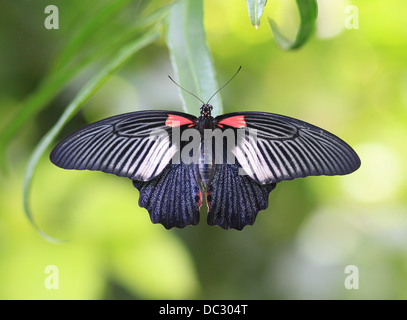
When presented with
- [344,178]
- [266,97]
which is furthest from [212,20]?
[344,178]

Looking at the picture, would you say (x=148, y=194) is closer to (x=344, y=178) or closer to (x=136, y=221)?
(x=136, y=221)

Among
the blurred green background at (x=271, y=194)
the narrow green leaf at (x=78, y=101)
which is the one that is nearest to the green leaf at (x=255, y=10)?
the narrow green leaf at (x=78, y=101)

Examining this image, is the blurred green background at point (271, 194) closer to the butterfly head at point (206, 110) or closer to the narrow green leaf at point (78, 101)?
the narrow green leaf at point (78, 101)

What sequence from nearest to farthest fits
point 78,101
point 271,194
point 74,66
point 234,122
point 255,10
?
point 255,10 < point 234,122 < point 78,101 < point 74,66 < point 271,194

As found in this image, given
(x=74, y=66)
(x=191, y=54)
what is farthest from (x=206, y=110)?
(x=74, y=66)

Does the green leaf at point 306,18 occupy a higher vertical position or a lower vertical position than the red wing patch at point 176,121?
higher

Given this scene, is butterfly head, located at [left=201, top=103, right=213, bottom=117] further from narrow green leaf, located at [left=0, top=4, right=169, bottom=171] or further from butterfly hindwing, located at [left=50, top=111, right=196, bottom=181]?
narrow green leaf, located at [left=0, top=4, right=169, bottom=171]

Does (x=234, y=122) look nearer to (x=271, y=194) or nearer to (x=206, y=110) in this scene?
(x=206, y=110)

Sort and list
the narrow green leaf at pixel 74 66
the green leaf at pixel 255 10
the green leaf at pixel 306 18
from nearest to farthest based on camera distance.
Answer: the green leaf at pixel 255 10 → the green leaf at pixel 306 18 → the narrow green leaf at pixel 74 66
